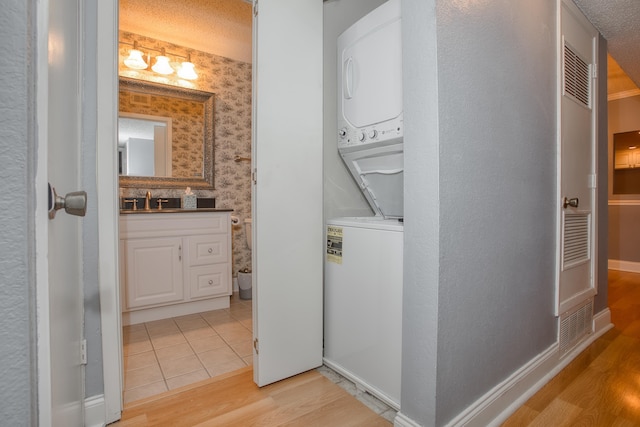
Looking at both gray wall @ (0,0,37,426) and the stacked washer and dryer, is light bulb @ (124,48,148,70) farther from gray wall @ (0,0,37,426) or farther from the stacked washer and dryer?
gray wall @ (0,0,37,426)

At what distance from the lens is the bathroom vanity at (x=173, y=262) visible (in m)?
2.49

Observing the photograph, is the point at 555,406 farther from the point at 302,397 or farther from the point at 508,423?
the point at 302,397

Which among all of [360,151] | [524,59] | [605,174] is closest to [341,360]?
[360,151]

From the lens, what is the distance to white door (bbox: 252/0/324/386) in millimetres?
1623

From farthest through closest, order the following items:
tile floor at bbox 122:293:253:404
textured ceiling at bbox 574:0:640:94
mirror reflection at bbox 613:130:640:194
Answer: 1. mirror reflection at bbox 613:130:640:194
2. textured ceiling at bbox 574:0:640:94
3. tile floor at bbox 122:293:253:404

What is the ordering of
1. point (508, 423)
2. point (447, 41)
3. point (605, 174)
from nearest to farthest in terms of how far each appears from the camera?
point (447, 41) < point (508, 423) < point (605, 174)

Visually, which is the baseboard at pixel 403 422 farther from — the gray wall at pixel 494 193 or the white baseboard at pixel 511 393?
the gray wall at pixel 494 193

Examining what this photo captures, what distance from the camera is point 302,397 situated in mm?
1569

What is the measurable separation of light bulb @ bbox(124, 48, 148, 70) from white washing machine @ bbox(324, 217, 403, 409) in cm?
250

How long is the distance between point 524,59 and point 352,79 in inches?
34.3

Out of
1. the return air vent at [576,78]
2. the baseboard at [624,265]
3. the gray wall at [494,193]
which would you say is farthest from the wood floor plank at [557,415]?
the baseboard at [624,265]

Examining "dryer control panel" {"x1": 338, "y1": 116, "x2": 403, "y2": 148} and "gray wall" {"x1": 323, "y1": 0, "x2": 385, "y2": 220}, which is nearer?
"dryer control panel" {"x1": 338, "y1": 116, "x2": 403, "y2": 148}

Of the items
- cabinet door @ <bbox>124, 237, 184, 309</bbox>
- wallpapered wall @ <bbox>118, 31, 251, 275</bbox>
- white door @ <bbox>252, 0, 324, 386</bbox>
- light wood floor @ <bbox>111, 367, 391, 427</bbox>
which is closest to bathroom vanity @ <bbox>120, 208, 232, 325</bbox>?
cabinet door @ <bbox>124, 237, 184, 309</bbox>

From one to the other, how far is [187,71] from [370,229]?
8.93 feet
